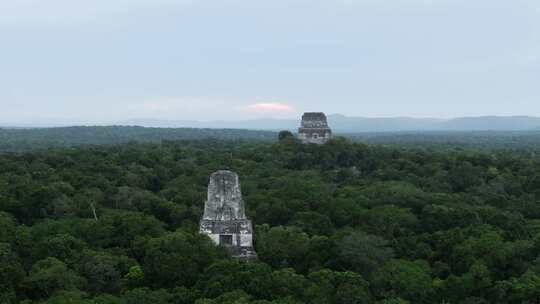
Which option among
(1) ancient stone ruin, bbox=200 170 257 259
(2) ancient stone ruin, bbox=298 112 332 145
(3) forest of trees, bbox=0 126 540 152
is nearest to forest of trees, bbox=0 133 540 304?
(1) ancient stone ruin, bbox=200 170 257 259

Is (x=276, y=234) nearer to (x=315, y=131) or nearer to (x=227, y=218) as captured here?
(x=227, y=218)

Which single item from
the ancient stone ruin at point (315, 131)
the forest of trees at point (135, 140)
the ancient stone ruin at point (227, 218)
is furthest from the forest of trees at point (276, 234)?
the forest of trees at point (135, 140)

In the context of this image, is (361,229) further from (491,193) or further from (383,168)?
(383,168)

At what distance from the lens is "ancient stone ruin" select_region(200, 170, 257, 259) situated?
24812mm

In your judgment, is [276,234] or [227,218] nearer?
[227,218]

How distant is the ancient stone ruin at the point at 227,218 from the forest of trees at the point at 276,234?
516 mm

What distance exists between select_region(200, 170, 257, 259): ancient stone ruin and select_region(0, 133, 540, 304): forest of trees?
1.69 ft

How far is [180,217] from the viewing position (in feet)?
111

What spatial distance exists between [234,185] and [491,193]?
74.1 feet

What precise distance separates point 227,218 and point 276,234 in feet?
11.7

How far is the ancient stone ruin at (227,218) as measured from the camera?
24.8m

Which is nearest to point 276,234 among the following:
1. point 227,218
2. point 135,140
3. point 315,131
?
point 227,218

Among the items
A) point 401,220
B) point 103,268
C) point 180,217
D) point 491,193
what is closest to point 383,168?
point 491,193

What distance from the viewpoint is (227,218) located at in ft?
81.5
